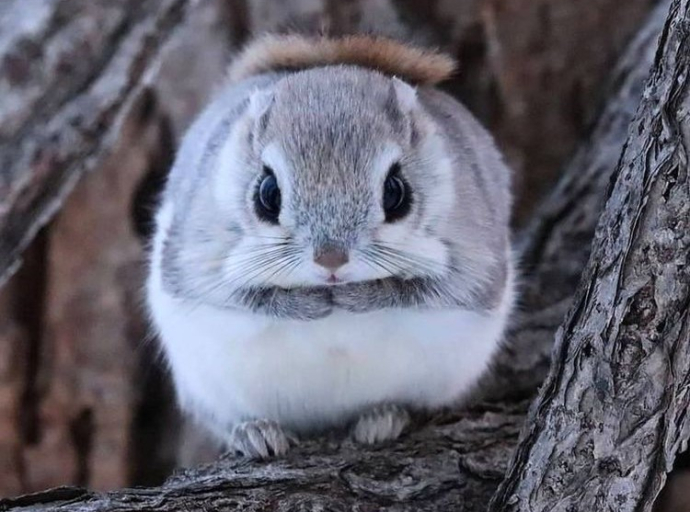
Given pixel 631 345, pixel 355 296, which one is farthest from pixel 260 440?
pixel 631 345

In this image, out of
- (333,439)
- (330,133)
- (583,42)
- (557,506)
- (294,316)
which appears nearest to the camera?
(557,506)

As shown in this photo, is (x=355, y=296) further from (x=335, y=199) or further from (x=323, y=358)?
(x=335, y=199)

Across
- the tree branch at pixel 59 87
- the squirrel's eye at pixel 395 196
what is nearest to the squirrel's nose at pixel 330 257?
the squirrel's eye at pixel 395 196

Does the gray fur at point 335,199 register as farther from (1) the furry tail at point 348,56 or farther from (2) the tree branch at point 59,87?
(2) the tree branch at point 59,87

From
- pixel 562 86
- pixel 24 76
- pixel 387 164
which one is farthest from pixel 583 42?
pixel 24 76

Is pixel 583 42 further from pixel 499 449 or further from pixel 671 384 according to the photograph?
pixel 671 384

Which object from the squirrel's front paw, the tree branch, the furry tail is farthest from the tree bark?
the furry tail
